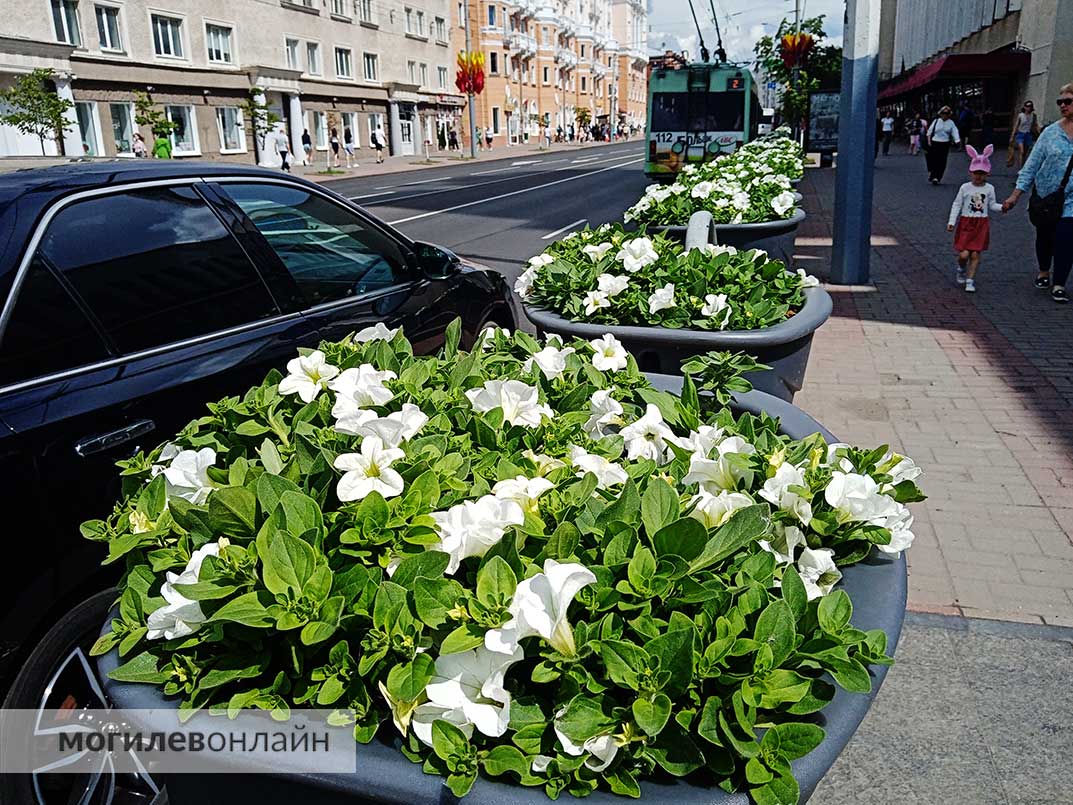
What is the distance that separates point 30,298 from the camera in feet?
8.13

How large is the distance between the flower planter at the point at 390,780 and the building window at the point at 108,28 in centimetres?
4036

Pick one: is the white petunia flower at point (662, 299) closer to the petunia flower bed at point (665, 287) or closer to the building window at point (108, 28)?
the petunia flower bed at point (665, 287)

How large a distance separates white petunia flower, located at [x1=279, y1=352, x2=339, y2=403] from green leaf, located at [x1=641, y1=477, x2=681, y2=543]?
0.95m

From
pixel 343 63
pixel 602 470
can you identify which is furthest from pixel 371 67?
pixel 602 470

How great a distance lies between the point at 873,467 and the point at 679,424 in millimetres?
471

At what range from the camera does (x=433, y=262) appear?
4312 mm

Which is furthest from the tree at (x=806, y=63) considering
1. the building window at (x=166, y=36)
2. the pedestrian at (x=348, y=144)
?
the building window at (x=166, y=36)

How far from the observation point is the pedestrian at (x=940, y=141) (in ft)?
66.9

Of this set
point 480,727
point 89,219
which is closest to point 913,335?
point 89,219

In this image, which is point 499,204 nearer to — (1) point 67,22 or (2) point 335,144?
(1) point 67,22

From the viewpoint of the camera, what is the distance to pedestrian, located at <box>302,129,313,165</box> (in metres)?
44.2

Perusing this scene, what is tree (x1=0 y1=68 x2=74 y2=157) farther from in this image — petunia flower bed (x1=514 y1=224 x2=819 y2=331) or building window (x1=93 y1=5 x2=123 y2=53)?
petunia flower bed (x1=514 y1=224 x2=819 y2=331)

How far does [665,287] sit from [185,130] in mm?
40827

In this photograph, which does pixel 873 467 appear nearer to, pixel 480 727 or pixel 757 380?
pixel 480 727
